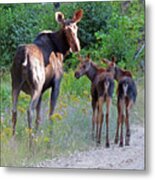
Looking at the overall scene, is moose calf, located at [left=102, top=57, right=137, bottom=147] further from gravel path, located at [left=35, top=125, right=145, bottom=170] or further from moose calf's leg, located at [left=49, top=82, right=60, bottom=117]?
moose calf's leg, located at [left=49, top=82, right=60, bottom=117]

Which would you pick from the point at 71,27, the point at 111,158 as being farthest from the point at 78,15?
the point at 111,158

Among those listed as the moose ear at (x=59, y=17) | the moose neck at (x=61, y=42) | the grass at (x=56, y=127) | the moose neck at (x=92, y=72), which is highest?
the moose ear at (x=59, y=17)

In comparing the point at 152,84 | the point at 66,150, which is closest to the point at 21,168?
the point at 66,150

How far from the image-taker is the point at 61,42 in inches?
120

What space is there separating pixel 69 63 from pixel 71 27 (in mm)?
181

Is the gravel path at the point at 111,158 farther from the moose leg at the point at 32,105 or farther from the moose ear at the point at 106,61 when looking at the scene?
the moose ear at the point at 106,61

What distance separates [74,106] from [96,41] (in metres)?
0.34

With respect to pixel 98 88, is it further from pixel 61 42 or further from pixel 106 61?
pixel 61 42

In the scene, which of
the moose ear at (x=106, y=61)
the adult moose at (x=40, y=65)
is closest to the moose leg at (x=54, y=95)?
the adult moose at (x=40, y=65)

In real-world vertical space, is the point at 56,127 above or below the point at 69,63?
below

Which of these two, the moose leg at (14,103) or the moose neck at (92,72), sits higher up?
the moose neck at (92,72)

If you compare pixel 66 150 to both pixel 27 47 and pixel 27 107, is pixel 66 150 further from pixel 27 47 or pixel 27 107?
pixel 27 47

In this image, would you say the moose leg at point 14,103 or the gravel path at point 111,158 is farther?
the moose leg at point 14,103

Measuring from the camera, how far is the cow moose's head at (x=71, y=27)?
2984 millimetres
